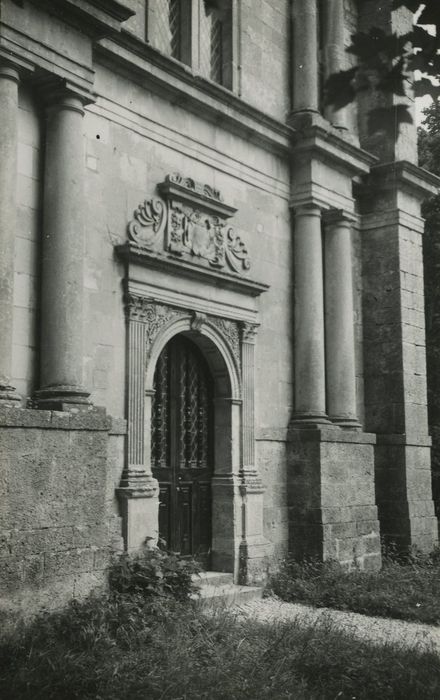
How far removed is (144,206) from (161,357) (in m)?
1.78

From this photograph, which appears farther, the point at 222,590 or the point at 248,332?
the point at 248,332

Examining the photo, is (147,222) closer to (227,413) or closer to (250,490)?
(227,413)

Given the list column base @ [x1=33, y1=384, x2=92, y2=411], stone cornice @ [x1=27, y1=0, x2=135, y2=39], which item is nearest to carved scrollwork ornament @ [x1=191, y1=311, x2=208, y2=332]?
column base @ [x1=33, y1=384, x2=92, y2=411]

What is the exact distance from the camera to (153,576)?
854 cm

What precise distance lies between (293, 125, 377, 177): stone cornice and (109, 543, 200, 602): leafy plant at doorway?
6.00 metres

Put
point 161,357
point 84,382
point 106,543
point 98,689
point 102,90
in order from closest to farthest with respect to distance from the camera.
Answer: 1. point 98,689
2. point 106,543
3. point 84,382
4. point 102,90
5. point 161,357

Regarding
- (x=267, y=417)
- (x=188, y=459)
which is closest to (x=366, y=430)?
(x=267, y=417)

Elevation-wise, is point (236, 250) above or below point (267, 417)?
above

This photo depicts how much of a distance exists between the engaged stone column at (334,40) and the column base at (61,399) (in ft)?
21.7

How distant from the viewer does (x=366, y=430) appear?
13336 mm

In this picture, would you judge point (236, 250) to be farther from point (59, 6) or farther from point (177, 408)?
point (59, 6)

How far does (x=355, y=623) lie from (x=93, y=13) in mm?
6591

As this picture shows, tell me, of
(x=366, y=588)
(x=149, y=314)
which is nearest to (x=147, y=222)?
(x=149, y=314)

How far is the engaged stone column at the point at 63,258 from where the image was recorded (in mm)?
8180
